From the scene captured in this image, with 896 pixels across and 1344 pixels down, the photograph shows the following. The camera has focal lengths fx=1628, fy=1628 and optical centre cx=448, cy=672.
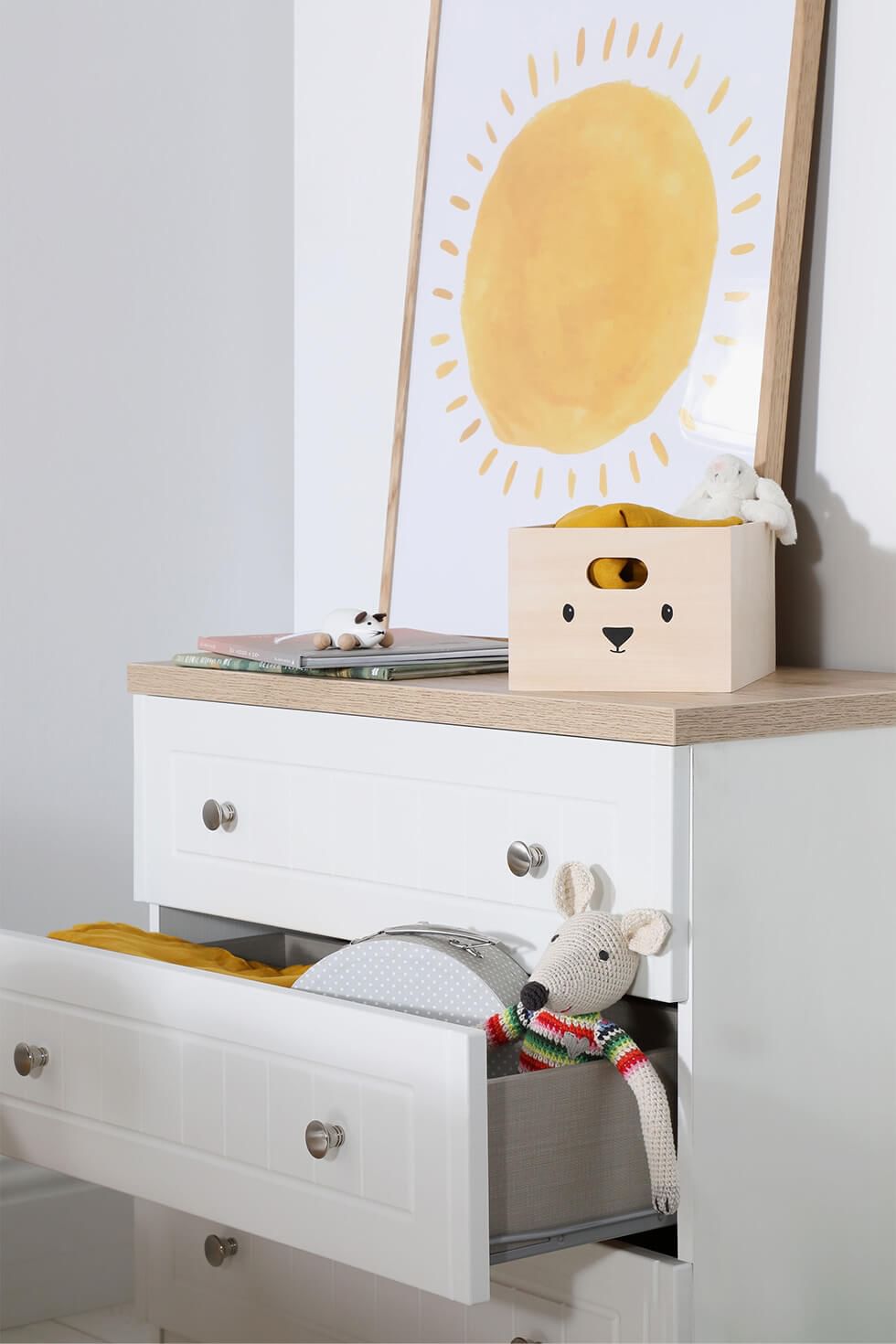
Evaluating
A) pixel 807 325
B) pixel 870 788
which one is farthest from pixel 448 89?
pixel 870 788

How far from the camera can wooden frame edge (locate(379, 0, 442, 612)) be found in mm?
1835

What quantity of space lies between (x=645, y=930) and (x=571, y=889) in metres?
0.09

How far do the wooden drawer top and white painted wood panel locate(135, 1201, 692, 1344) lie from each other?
15.0 inches

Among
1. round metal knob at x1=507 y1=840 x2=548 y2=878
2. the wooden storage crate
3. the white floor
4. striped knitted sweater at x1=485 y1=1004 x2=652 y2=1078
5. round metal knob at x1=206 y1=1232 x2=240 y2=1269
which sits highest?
the wooden storage crate

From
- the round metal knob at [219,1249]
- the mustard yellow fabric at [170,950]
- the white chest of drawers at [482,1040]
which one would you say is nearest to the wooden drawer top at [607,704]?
the white chest of drawers at [482,1040]

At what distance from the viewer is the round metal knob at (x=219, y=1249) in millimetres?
1577

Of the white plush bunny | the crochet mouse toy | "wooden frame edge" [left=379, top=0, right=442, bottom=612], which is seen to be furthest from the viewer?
"wooden frame edge" [left=379, top=0, right=442, bottom=612]

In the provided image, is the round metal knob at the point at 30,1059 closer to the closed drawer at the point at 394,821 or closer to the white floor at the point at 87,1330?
the closed drawer at the point at 394,821

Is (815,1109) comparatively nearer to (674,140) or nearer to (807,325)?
(807,325)

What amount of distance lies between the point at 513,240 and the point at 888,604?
0.58 metres

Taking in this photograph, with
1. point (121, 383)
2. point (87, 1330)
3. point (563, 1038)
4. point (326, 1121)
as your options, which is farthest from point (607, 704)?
point (87, 1330)

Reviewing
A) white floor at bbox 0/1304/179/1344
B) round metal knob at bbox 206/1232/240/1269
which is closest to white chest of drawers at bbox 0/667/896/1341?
round metal knob at bbox 206/1232/240/1269

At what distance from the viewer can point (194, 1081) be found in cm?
112

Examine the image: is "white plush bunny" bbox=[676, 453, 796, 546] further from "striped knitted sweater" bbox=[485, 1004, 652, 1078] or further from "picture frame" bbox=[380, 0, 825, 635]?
"striped knitted sweater" bbox=[485, 1004, 652, 1078]
